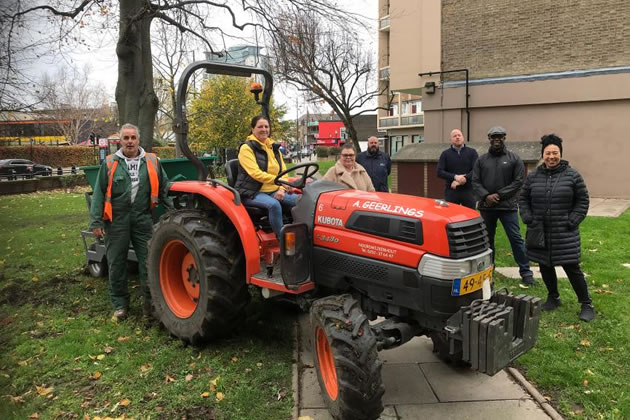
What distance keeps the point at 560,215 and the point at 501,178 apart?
39.9 inches

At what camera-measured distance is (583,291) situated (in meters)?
4.53

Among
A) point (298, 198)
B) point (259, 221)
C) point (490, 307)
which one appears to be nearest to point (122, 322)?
point (259, 221)

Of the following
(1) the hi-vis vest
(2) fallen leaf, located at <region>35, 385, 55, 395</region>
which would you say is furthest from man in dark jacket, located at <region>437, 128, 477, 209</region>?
(2) fallen leaf, located at <region>35, 385, 55, 395</region>

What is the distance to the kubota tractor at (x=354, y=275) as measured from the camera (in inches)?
111

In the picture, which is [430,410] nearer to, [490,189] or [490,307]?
[490,307]

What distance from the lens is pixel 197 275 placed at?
4266 mm

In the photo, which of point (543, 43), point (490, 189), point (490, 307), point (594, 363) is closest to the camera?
point (490, 307)

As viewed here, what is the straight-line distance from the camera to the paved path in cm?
313

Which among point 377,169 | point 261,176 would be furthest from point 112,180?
point 377,169

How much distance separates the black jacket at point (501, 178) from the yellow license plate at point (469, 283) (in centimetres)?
257

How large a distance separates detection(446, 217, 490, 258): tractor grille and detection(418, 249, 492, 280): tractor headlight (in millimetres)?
43

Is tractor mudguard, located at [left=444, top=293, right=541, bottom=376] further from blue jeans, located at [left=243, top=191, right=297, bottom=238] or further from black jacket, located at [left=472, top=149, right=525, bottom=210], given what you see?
black jacket, located at [left=472, top=149, right=525, bottom=210]

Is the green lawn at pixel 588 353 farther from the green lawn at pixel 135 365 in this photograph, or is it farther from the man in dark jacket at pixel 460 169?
the green lawn at pixel 135 365

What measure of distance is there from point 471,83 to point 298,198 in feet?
37.8
